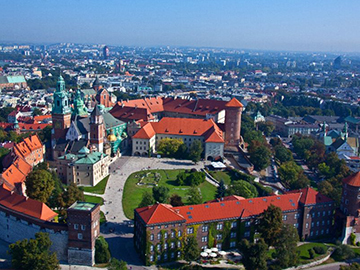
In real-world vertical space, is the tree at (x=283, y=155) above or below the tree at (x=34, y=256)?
below

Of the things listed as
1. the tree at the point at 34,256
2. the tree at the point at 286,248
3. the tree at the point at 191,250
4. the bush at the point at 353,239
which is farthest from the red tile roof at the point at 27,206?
the bush at the point at 353,239

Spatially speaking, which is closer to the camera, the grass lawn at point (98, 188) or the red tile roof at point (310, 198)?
the red tile roof at point (310, 198)

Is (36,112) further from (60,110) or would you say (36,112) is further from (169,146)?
(169,146)

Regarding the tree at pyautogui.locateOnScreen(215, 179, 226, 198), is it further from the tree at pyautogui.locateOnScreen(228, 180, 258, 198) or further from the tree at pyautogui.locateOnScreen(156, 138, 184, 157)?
the tree at pyautogui.locateOnScreen(156, 138, 184, 157)

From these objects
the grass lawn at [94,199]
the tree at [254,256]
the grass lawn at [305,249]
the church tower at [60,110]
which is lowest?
the grass lawn at [305,249]

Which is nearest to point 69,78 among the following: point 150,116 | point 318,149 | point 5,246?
point 150,116

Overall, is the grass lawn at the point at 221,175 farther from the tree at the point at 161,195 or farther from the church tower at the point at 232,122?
the tree at the point at 161,195
